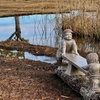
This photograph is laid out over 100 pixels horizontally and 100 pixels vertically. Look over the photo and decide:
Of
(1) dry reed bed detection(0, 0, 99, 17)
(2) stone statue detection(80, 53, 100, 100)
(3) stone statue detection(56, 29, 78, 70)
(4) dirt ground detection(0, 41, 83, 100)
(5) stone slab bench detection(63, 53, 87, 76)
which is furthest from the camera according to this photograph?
(1) dry reed bed detection(0, 0, 99, 17)

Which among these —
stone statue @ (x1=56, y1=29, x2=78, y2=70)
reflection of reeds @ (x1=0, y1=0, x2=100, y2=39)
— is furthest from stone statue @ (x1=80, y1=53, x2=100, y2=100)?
reflection of reeds @ (x1=0, y1=0, x2=100, y2=39)

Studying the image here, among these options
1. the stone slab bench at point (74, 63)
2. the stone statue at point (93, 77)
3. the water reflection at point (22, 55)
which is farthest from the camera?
the water reflection at point (22, 55)

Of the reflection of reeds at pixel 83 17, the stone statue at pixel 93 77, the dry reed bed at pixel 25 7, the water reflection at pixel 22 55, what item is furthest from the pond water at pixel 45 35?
the stone statue at pixel 93 77

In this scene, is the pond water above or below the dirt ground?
below

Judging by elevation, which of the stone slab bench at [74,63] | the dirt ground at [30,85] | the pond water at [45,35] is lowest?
the pond water at [45,35]

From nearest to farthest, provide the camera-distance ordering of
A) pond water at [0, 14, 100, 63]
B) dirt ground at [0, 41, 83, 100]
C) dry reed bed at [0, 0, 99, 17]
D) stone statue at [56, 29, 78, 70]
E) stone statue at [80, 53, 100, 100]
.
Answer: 1. stone statue at [80, 53, 100, 100]
2. dirt ground at [0, 41, 83, 100]
3. stone statue at [56, 29, 78, 70]
4. pond water at [0, 14, 100, 63]
5. dry reed bed at [0, 0, 99, 17]

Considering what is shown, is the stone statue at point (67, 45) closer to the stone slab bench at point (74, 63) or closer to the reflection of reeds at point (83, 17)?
the stone slab bench at point (74, 63)

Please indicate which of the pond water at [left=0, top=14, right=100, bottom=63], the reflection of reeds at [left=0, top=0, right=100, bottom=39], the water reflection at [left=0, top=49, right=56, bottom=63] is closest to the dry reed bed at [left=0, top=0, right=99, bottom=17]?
the pond water at [left=0, top=14, right=100, bottom=63]

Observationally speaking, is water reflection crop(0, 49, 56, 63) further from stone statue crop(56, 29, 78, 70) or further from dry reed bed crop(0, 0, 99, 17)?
dry reed bed crop(0, 0, 99, 17)

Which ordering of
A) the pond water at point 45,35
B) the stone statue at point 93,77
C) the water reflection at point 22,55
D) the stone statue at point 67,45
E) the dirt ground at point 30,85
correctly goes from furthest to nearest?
the pond water at point 45,35 < the water reflection at point 22,55 < the stone statue at point 67,45 < the dirt ground at point 30,85 < the stone statue at point 93,77

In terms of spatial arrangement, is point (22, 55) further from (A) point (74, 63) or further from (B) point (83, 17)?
(A) point (74, 63)

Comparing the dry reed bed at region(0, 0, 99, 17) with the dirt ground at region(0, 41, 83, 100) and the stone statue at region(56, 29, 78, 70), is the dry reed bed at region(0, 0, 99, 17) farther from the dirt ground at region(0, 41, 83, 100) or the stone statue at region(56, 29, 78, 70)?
the stone statue at region(56, 29, 78, 70)

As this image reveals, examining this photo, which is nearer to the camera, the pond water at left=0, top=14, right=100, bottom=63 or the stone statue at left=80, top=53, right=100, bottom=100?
the stone statue at left=80, top=53, right=100, bottom=100

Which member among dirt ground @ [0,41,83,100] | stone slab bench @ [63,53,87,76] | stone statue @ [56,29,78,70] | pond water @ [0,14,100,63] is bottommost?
pond water @ [0,14,100,63]
